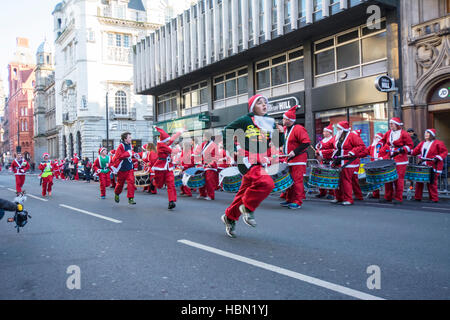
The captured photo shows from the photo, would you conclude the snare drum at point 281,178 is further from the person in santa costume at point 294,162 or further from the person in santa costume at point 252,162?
the person in santa costume at point 252,162

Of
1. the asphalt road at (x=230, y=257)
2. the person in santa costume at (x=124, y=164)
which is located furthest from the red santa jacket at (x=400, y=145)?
the person in santa costume at (x=124, y=164)

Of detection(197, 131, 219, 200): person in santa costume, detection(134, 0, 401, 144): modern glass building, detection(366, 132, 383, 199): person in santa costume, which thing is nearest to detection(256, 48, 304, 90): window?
detection(134, 0, 401, 144): modern glass building

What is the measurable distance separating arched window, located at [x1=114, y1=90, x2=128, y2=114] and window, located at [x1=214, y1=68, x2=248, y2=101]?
26474 mm

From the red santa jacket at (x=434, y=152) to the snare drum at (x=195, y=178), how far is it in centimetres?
605

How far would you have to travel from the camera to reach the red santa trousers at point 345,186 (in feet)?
35.3

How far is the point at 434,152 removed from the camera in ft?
37.5

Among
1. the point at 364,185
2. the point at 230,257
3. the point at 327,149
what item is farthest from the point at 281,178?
the point at 230,257

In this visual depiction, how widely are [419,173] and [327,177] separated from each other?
2.57 metres

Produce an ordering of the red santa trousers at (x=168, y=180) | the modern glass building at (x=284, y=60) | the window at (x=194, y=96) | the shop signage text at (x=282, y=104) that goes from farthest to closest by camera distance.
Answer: the window at (x=194, y=96), the shop signage text at (x=282, y=104), the modern glass building at (x=284, y=60), the red santa trousers at (x=168, y=180)

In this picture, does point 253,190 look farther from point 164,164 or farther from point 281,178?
point 164,164

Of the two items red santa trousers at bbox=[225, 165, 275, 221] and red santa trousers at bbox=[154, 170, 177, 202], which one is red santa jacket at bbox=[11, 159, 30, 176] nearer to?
red santa trousers at bbox=[154, 170, 177, 202]
